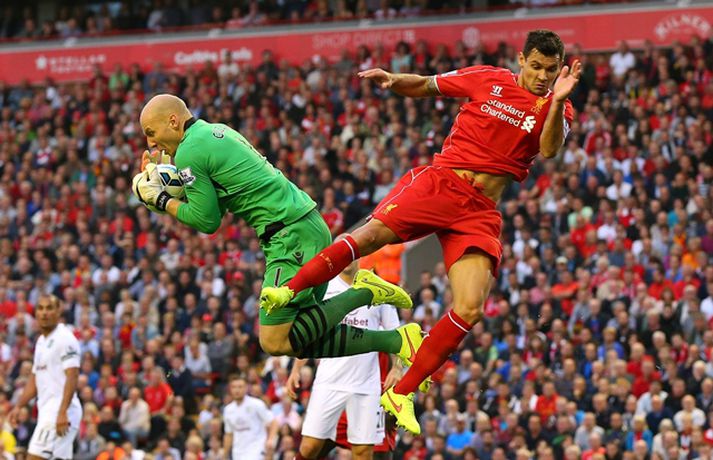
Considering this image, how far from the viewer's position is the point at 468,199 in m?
10.0

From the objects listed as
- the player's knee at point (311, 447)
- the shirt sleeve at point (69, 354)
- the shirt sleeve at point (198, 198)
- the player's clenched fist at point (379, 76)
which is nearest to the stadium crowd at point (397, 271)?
the shirt sleeve at point (69, 354)

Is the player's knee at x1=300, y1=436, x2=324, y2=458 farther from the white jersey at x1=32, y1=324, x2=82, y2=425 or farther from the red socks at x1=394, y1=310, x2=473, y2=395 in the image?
Answer: the red socks at x1=394, y1=310, x2=473, y2=395

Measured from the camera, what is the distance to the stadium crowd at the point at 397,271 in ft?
55.2

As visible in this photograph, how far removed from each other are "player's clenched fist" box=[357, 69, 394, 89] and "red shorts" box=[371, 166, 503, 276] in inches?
27.6

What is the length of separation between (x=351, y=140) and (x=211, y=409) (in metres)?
7.03

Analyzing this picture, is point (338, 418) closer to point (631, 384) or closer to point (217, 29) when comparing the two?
point (631, 384)

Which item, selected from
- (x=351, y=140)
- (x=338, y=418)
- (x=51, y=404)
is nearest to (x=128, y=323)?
(x=351, y=140)

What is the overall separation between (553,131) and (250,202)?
2129mm

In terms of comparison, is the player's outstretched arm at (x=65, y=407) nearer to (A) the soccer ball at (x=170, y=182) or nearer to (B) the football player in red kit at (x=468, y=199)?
(A) the soccer ball at (x=170, y=182)

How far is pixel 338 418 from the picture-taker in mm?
12586

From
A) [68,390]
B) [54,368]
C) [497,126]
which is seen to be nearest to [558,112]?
[497,126]

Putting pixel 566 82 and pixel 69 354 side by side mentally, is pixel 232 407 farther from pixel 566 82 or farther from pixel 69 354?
pixel 566 82

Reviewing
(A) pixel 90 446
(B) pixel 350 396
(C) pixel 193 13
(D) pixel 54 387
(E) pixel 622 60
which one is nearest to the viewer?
(B) pixel 350 396

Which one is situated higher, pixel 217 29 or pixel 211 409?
pixel 217 29
